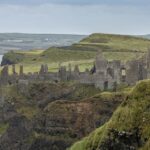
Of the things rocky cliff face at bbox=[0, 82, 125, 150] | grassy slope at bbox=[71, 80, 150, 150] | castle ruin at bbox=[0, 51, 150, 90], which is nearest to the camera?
grassy slope at bbox=[71, 80, 150, 150]

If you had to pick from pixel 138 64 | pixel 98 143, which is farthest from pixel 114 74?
pixel 98 143

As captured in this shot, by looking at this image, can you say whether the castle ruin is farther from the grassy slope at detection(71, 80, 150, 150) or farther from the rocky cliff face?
the grassy slope at detection(71, 80, 150, 150)

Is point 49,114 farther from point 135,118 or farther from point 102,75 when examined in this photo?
point 135,118

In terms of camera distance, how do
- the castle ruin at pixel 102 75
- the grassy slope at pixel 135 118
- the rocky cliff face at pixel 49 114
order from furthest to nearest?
the castle ruin at pixel 102 75
the rocky cliff face at pixel 49 114
the grassy slope at pixel 135 118

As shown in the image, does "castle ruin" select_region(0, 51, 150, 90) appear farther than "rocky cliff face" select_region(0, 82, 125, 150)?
Yes

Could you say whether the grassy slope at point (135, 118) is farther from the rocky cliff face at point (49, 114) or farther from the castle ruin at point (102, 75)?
the castle ruin at point (102, 75)

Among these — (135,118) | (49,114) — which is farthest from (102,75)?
(135,118)

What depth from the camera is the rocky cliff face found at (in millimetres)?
106438

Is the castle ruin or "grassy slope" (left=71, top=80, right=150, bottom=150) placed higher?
"grassy slope" (left=71, top=80, right=150, bottom=150)

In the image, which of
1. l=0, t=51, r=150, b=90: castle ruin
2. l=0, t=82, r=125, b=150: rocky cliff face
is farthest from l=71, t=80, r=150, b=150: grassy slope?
l=0, t=51, r=150, b=90: castle ruin

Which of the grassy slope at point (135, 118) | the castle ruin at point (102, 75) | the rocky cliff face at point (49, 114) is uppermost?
the grassy slope at point (135, 118)

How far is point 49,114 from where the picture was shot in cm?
11188

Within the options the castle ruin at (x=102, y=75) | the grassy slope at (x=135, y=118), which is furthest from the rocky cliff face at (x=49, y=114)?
the grassy slope at (x=135, y=118)

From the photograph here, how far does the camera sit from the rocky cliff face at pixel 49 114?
106 metres
